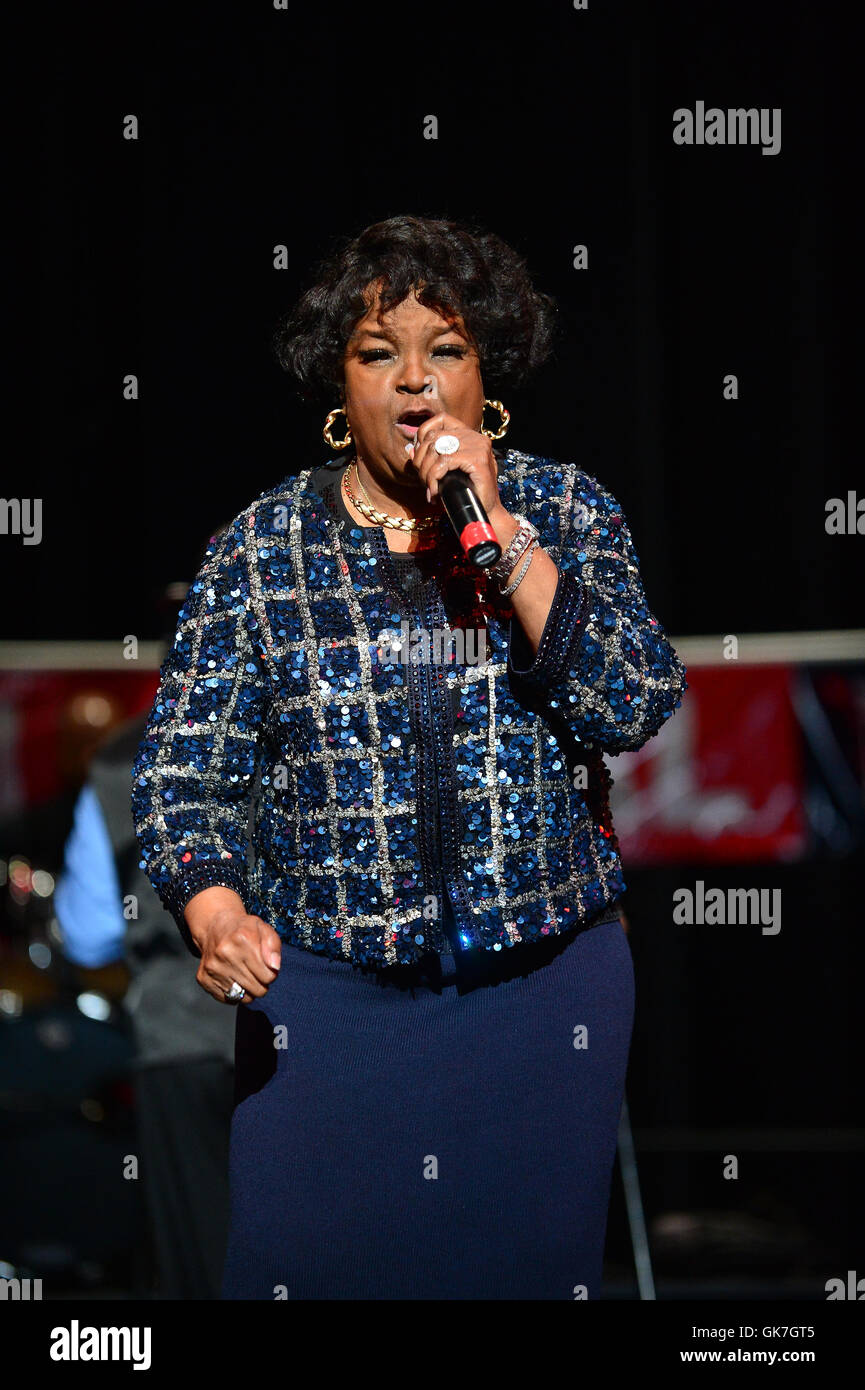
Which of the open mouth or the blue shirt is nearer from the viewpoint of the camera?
the open mouth

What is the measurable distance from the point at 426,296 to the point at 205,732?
50 centimetres

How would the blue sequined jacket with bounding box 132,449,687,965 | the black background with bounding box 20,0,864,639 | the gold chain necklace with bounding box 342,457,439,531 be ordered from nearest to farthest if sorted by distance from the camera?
the blue sequined jacket with bounding box 132,449,687,965 → the gold chain necklace with bounding box 342,457,439,531 → the black background with bounding box 20,0,864,639

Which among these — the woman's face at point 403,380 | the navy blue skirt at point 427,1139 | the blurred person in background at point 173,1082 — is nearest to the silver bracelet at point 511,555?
the woman's face at point 403,380

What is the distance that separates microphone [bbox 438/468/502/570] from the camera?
139cm

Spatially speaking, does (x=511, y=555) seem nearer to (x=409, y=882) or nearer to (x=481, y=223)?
(x=409, y=882)

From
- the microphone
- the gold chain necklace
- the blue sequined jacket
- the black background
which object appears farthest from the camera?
the black background

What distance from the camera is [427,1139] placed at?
5.13 feet

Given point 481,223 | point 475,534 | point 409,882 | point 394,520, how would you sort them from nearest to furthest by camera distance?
1. point 475,534
2. point 409,882
3. point 394,520
4. point 481,223

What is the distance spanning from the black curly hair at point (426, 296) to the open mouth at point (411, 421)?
0.12 m

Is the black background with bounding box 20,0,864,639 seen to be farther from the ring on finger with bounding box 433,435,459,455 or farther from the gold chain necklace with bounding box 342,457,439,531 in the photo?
the ring on finger with bounding box 433,435,459,455

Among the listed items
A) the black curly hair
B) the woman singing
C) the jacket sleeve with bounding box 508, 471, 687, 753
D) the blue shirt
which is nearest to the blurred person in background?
the blue shirt

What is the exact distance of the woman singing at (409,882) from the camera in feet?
5.09

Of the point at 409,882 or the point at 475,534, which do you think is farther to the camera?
the point at 409,882

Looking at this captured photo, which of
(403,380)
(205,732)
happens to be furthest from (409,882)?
(403,380)
